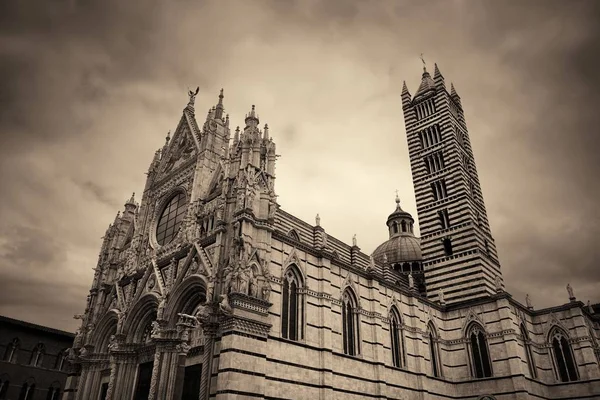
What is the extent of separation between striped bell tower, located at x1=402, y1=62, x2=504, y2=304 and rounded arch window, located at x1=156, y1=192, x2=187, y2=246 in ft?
59.6

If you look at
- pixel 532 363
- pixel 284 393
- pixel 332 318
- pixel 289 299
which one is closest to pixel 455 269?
pixel 532 363

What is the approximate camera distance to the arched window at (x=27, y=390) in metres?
30.1

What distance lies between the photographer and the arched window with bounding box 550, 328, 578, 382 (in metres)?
27.5

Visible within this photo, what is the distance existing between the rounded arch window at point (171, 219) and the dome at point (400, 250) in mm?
21548

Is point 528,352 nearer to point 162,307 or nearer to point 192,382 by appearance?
point 192,382

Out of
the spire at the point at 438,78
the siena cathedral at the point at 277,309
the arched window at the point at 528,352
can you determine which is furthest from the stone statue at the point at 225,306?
the spire at the point at 438,78

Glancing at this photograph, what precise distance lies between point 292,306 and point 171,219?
9.87 metres

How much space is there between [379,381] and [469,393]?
7.92m

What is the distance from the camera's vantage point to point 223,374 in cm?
1591

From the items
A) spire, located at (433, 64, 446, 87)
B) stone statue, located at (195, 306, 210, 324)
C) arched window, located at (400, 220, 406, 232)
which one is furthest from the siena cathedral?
arched window, located at (400, 220, 406, 232)

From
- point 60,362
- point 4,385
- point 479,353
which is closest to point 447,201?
point 479,353

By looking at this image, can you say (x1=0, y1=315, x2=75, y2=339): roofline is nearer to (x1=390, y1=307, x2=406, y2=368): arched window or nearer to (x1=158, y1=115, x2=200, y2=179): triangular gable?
(x1=158, y1=115, x2=200, y2=179): triangular gable

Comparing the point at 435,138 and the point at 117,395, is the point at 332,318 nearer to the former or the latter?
the point at 117,395

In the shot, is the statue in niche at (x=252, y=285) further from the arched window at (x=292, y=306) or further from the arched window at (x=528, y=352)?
the arched window at (x=528, y=352)
